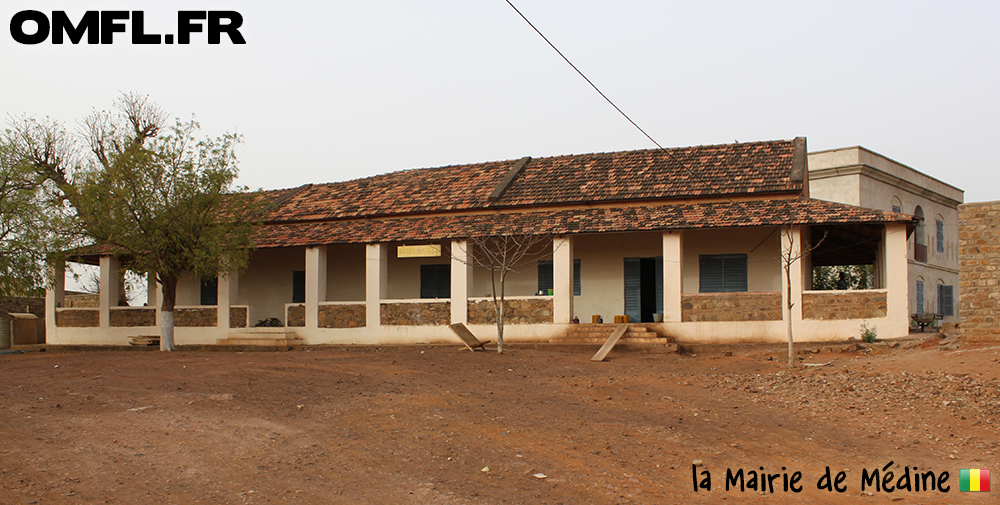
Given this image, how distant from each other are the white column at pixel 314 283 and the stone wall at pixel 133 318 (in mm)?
5085

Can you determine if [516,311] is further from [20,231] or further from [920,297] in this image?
[920,297]

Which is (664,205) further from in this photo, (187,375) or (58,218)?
(58,218)

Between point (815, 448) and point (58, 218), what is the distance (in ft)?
62.3

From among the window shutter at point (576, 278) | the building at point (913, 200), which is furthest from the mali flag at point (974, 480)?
the building at point (913, 200)

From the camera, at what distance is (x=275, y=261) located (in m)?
23.5

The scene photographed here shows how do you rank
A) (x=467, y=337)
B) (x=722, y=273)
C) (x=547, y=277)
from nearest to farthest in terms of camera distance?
(x=467, y=337)
(x=722, y=273)
(x=547, y=277)

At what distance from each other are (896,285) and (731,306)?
11.1 ft

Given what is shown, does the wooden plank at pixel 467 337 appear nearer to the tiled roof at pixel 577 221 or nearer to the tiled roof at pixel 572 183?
the tiled roof at pixel 577 221

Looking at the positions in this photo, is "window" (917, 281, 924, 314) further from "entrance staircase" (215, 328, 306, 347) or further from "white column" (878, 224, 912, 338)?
"entrance staircase" (215, 328, 306, 347)

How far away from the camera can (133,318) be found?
22.5 meters

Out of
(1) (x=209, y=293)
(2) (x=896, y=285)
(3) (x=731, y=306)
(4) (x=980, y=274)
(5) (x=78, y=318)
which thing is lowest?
(5) (x=78, y=318)

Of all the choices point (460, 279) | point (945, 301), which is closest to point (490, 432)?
point (460, 279)

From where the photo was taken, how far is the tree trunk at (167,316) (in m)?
20.2

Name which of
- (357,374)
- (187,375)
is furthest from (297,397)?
(187,375)
